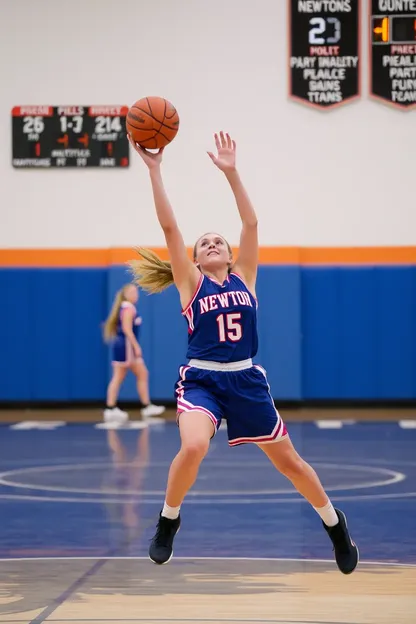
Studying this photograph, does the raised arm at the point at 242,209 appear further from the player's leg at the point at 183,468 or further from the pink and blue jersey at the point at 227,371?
the player's leg at the point at 183,468

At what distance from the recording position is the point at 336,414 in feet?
51.8

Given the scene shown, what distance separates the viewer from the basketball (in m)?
6.17

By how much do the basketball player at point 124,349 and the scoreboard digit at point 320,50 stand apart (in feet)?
13.3

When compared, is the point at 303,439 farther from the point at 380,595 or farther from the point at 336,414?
the point at 380,595

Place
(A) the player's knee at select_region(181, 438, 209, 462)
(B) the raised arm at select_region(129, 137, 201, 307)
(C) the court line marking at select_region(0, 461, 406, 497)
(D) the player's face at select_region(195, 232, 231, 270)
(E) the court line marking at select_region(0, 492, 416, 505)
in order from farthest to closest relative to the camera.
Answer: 1. (C) the court line marking at select_region(0, 461, 406, 497)
2. (E) the court line marking at select_region(0, 492, 416, 505)
3. (D) the player's face at select_region(195, 232, 231, 270)
4. (B) the raised arm at select_region(129, 137, 201, 307)
5. (A) the player's knee at select_region(181, 438, 209, 462)

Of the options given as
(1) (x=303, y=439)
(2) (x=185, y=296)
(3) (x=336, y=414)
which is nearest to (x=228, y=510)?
(2) (x=185, y=296)

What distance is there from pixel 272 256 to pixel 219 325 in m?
10.7

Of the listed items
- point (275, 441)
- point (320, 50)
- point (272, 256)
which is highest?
point (320, 50)

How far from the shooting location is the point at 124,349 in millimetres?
14859

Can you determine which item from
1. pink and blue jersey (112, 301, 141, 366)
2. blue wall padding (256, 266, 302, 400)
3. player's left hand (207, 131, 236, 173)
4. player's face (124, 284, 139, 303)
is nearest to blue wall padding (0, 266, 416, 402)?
blue wall padding (256, 266, 302, 400)

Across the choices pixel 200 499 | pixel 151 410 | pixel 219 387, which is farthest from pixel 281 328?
pixel 219 387

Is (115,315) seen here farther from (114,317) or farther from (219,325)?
(219,325)

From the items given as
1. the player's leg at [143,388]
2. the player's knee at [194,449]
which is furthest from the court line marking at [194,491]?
the player's leg at [143,388]

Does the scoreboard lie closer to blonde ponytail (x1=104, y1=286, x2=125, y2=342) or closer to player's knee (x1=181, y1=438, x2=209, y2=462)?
blonde ponytail (x1=104, y1=286, x2=125, y2=342)
